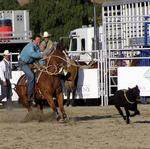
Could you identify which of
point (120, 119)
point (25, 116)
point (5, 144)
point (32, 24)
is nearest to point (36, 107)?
point (25, 116)

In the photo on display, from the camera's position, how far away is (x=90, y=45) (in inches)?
1129

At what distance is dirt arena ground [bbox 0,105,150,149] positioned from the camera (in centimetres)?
1165

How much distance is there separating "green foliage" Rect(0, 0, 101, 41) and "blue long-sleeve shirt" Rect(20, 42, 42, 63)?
37014 millimetres

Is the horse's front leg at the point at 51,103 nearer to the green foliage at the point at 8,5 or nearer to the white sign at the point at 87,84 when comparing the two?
the white sign at the point at 87,84

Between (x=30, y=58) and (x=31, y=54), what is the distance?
0.17m

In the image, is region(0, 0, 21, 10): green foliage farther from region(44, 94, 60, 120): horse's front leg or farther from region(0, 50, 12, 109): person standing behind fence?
region(44, 94, 60, 120): horse's front leg

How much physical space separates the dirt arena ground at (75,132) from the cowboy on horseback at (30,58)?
2.47 ft

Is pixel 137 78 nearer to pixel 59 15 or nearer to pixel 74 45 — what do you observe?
pixel 74 45

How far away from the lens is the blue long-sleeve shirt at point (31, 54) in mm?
15641

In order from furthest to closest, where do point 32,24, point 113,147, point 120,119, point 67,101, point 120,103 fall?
point 32,24 → point 67,101 → point 120,119 → point 120,103 → point 113,147

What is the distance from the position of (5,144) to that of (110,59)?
10497 millimetres

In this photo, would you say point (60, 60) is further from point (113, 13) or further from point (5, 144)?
point (113, 13)

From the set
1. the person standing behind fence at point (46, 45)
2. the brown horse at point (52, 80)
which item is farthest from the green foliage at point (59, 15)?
the brown horse at point (52, 80)

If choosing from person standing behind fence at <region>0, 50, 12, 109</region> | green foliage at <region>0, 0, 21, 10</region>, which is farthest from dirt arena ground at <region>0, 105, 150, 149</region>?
green foliage at <region>0, 0, 21, 10</region>
